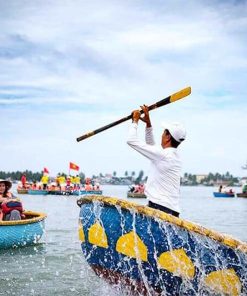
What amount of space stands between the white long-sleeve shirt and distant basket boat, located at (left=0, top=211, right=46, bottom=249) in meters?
4.95

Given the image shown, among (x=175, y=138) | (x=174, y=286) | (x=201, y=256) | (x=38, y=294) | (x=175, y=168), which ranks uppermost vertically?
(x=175, y=138)

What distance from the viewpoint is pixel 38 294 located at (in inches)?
254

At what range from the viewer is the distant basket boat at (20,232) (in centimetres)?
931

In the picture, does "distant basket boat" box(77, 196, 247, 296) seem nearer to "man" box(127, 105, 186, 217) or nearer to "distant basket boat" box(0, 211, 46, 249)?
"man" box(127, 105, 186, 217)

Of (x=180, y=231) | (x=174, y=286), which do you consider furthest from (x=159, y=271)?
(x=180, y=231)

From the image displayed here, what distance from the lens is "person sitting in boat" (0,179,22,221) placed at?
9.53 meters

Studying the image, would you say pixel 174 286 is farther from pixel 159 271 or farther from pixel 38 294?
pixel 38 294

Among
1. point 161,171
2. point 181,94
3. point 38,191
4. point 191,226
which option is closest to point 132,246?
point 191,226

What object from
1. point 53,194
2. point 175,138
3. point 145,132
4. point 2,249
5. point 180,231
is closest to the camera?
point 180,231

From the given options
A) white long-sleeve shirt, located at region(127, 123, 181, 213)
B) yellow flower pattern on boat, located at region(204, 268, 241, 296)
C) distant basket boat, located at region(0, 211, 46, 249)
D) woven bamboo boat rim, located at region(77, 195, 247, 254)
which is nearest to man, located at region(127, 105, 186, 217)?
white long-sleeve shirt, located at region(127, 123, 181, 213)

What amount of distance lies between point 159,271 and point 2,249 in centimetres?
557

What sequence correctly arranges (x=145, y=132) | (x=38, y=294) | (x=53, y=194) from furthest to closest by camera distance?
(x=53, y=194) < (x=38, y=294) < (x=145, y=132)

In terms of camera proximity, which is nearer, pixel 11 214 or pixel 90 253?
pixel 90 253

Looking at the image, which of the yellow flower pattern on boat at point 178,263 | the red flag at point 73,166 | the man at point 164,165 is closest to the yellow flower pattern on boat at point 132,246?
the yellow flower pattern on boat at point 178,263
